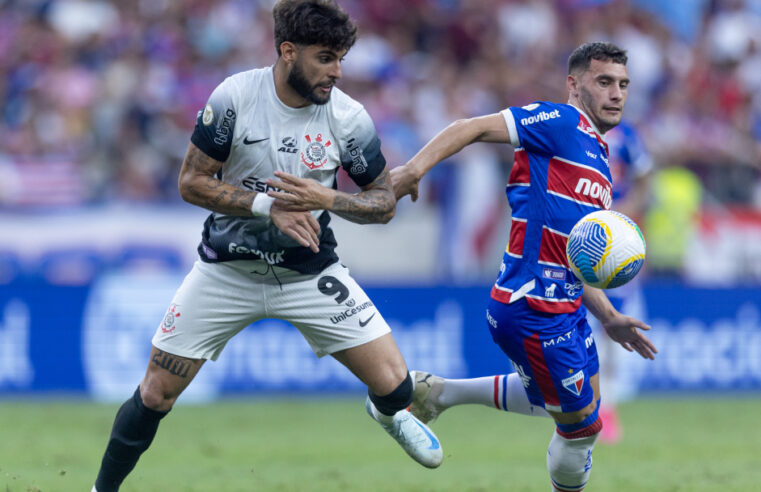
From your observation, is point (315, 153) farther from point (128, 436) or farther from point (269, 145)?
point (128, 436)

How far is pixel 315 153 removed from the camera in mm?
6723

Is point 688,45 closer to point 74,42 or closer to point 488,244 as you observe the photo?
point 488,244

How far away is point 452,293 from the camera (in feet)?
47.7

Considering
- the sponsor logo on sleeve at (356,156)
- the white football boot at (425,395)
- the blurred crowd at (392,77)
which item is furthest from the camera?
the blurred crowd at (392,77)

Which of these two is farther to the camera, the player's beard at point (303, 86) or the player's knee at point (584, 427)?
the player's knee at point (584, 427)

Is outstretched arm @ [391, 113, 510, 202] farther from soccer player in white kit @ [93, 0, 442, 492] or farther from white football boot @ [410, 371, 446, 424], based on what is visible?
white football boot @ [410, 371, 446, 424]

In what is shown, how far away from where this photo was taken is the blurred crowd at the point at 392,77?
15797 millimetres

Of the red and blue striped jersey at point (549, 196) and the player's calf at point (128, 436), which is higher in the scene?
the red and blue striped jersey at point (549, 196)

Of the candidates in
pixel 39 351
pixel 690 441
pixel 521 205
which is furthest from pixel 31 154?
pixel 521 205

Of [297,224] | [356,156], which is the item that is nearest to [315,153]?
[356,156]

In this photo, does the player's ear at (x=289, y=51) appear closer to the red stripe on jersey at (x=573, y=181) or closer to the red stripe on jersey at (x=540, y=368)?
the red stripe on jersey at (x=573, y=181)

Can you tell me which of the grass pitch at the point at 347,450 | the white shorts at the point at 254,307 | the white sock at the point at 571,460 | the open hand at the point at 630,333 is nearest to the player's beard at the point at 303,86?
the white shorts at the point at 254,307

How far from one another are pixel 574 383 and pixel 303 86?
2.34 m

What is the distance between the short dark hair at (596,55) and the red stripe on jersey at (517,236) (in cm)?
104
